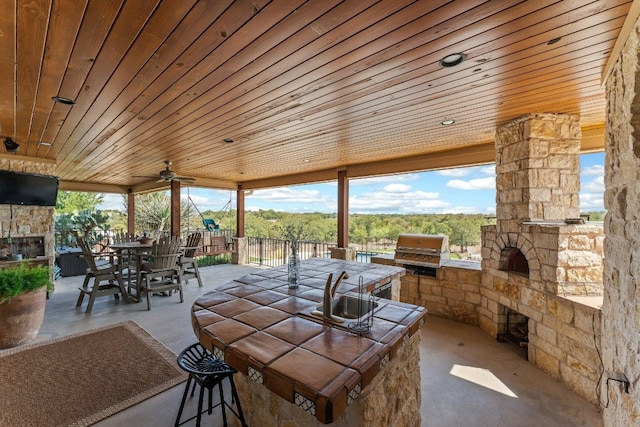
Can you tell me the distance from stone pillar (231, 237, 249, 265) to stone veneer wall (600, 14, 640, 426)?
7820 millimetres

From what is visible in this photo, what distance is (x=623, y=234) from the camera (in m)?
1.57

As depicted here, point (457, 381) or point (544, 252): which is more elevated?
point (544, 252)

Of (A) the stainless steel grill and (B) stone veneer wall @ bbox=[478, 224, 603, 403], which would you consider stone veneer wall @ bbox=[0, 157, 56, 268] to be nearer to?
(A) the stainless steel grill

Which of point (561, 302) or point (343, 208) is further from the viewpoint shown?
point (343, 208)

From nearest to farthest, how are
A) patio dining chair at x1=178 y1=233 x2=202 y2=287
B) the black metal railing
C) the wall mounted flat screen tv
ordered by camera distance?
1. the wall mounted flat screen tv
2. patio dining chair at x1=178 y1=233 x2=202 y2=287
3. the black metal railing

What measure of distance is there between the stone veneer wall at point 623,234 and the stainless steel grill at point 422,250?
2.21m

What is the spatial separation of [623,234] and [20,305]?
5288 millimetres

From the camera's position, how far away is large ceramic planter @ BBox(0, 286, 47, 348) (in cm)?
299

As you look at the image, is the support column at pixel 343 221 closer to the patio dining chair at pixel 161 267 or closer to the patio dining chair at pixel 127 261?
the patio dining chair at pixel 161 267

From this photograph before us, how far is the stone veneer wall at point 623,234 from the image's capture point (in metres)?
1.42

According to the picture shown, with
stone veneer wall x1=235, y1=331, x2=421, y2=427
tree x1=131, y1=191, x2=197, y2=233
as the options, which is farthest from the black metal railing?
stone veneer wall x1=235, y1=331, x2=421, y2=427

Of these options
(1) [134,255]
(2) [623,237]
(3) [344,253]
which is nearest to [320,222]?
(3) [344,253]

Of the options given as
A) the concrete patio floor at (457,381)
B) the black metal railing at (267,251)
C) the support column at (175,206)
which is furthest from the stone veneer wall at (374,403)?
the black metal railing at (267,251)

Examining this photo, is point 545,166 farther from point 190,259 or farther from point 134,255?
point 134,255
